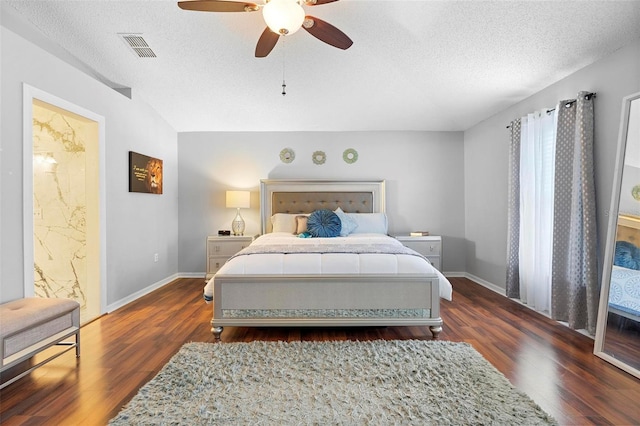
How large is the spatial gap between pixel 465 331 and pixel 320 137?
3.38 m

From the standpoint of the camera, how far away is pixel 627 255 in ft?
7.25

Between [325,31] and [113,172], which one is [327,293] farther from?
[113,172]

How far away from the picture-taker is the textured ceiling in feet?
7.96

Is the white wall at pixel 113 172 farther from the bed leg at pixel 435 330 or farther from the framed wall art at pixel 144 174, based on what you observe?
the bed leg at pixel 435 330

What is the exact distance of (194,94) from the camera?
153 inches

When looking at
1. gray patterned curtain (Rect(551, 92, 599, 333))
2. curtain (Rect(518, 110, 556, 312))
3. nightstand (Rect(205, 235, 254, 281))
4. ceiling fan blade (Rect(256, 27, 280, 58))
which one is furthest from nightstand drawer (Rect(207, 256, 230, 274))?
gray patterned curtain (Rect(551, 92, 599, 333))

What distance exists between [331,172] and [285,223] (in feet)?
3.73

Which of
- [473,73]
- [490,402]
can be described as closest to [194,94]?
[473,73]

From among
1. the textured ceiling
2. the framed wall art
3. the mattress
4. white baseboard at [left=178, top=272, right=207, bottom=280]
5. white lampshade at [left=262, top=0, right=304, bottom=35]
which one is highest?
the textured ceiling

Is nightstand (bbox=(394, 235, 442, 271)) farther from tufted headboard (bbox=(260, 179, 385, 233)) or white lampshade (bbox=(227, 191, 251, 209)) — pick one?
white lampshade (bbox=(227, 191, 251, 209))

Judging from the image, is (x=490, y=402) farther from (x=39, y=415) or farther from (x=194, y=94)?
(x=194, y=94)

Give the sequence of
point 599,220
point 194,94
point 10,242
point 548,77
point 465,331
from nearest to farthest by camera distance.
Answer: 1. point 10,242
2. point 599,220
3. point 465,331
4. point 548,77
5. point 194,94

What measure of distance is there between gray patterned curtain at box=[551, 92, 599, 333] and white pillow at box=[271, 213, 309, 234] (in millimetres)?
2980

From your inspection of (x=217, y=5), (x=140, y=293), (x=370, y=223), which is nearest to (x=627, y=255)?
(x=370, y=223)
